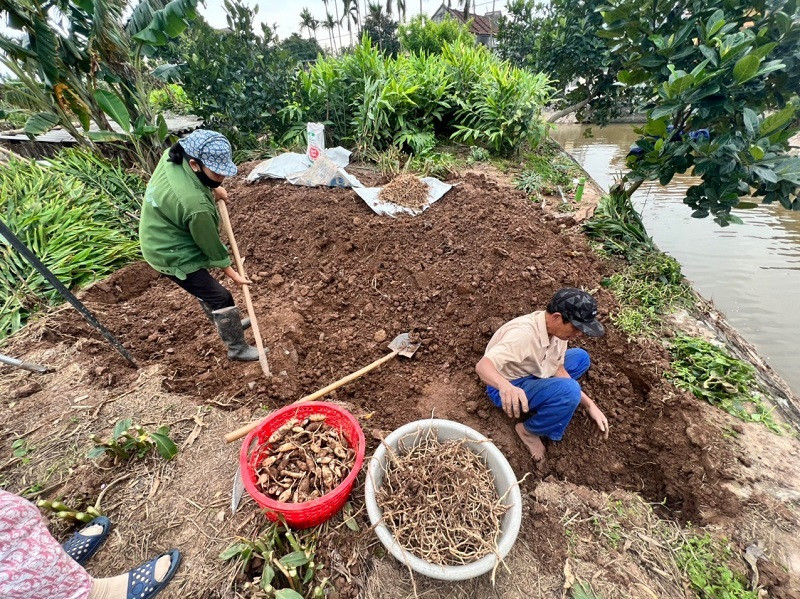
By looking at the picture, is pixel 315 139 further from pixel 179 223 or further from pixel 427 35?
pixel 427 35

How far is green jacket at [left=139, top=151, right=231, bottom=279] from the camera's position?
200 centimetres

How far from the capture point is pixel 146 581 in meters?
1.38

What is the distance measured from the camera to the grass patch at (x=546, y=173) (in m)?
4.70

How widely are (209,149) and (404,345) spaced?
1.76 metres

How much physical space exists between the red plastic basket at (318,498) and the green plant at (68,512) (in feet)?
2.35

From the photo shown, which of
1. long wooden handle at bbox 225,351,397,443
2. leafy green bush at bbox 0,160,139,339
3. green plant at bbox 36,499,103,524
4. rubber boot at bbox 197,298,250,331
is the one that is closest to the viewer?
green plant at bbox 36,499,103,524

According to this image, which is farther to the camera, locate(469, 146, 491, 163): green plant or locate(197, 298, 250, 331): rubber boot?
locate(469, 146, 491, 163): green plant

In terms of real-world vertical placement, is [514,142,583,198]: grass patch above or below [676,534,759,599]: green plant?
above

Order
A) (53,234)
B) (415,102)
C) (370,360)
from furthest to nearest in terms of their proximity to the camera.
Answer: (415,102)
(53,234)
(370,360)

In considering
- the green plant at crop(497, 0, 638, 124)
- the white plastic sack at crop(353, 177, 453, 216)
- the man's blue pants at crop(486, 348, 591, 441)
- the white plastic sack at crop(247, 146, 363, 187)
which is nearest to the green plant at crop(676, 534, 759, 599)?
the man's blue pants at crop(486, 348, 591, 441)

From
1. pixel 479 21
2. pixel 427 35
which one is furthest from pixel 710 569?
pixel 479 21

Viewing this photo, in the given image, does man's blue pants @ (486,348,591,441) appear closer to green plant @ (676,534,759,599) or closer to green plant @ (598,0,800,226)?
green plant @ (676,534,759,599)

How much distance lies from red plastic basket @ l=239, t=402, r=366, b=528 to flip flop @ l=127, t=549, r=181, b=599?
1.54 ft

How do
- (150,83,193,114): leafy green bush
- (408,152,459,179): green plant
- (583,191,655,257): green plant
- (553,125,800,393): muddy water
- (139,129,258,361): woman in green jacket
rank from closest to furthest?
1. (139,129,258,361): woman in green jacket
2. (583,191,655,257): green plant
3. (553,125,800,393): muddy water
4. (408,152,459,179): green plant
5. (150,83,193,114): leafy green bush
